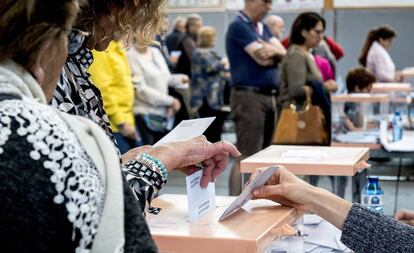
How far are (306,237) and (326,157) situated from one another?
420mm

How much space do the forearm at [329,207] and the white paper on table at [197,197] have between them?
0.27 metres

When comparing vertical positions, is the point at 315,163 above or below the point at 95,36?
below

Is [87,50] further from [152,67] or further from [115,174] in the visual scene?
[152,67]

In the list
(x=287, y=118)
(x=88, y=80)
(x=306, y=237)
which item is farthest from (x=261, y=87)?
(x=88, y=80)

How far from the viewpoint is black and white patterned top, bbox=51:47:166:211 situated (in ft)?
5.33

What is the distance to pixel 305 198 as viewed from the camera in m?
2.07

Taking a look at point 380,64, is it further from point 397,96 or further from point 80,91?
point 80,91

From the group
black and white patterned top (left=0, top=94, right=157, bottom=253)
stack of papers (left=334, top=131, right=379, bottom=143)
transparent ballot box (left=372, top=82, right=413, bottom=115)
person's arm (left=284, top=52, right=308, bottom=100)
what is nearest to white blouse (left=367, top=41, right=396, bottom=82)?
transparent ballot box (left=372, top=82, right=413, bottom=115)

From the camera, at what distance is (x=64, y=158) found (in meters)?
1.05

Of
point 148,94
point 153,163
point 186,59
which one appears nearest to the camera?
point 153,163

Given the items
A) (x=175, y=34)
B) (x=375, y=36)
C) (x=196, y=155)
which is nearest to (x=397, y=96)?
(x=375, y=36)

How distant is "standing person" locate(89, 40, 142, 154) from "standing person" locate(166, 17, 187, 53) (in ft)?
14.2

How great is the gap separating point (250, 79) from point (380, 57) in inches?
162

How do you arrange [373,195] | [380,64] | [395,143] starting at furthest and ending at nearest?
[380,64] < [395,143] < [373,195]
